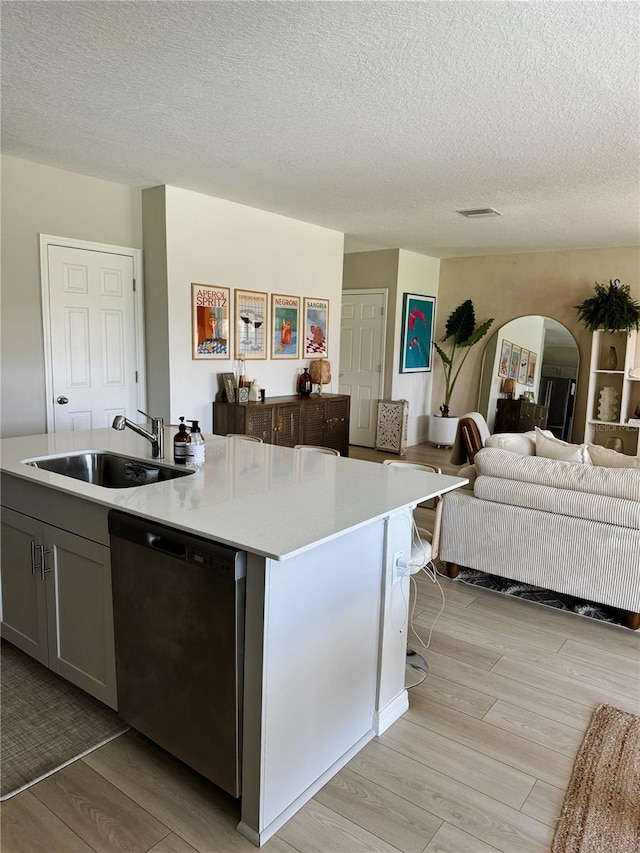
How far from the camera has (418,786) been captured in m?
2.01

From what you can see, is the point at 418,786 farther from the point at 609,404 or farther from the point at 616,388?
the point at 616,388

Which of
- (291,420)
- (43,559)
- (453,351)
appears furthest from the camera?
(453,351)

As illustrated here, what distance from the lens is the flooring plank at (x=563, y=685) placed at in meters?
2.52

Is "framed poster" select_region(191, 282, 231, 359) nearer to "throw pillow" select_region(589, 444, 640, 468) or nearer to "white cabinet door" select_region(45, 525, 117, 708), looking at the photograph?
"white cabinet door" select_region(45, 525, 117, 708)

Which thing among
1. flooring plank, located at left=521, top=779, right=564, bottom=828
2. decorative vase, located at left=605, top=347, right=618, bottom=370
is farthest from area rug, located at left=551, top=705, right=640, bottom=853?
decorative vase, located at left=605, top=347, right=618, bottom=370

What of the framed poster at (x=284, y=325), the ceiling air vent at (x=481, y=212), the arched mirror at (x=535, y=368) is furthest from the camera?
the arched mirror at (x=535, y=368)

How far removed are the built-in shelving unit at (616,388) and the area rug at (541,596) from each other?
369 centimetres

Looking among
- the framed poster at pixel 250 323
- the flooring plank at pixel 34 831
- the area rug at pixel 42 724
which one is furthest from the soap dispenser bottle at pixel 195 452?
the framed poster at pixel 250 323

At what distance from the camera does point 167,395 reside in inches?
190

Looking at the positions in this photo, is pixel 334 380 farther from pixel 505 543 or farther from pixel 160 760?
pixel 160 760

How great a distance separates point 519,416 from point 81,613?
254 inches

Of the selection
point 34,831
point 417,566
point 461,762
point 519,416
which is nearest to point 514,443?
point 417,566

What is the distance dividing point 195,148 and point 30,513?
2.46 m

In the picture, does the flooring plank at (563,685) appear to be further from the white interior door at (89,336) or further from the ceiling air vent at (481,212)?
the ceiling air vent at (481,212)
